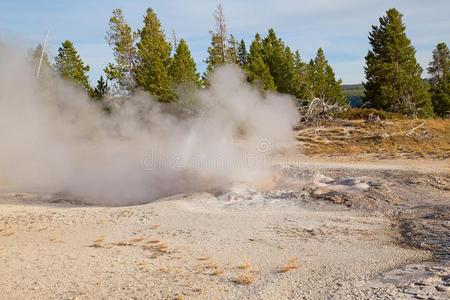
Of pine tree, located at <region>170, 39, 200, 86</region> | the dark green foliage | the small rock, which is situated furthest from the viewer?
the dark green foliage

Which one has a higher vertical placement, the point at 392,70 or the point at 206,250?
the point at 392,70

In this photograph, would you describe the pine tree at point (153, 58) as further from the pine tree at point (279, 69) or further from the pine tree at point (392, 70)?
the pine tree at point (392, 70)

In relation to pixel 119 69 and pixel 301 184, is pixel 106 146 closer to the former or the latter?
pixel 301 184

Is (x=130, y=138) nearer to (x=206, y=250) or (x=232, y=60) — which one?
(x=206, y=250)

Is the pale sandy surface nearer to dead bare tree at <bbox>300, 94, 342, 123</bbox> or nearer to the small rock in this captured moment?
the small rock

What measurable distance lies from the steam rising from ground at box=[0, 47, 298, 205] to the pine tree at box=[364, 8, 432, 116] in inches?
784

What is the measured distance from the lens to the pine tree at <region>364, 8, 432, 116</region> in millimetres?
35125

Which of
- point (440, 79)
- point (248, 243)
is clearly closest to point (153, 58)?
point (248, 243)

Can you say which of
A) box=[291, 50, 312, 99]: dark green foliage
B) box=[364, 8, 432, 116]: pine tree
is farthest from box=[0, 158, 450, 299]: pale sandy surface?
box=[291, 50, 312, 99]: dark green foliage

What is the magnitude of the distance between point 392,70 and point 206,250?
3016 centimetres

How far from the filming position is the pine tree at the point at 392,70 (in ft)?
115

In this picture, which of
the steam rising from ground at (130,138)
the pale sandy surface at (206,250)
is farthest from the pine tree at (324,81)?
the pale sandy surface at (206,250)

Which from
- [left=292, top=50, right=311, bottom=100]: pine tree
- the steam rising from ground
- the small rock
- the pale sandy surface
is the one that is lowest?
the pale sandy surface

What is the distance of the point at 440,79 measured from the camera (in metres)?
49.6
